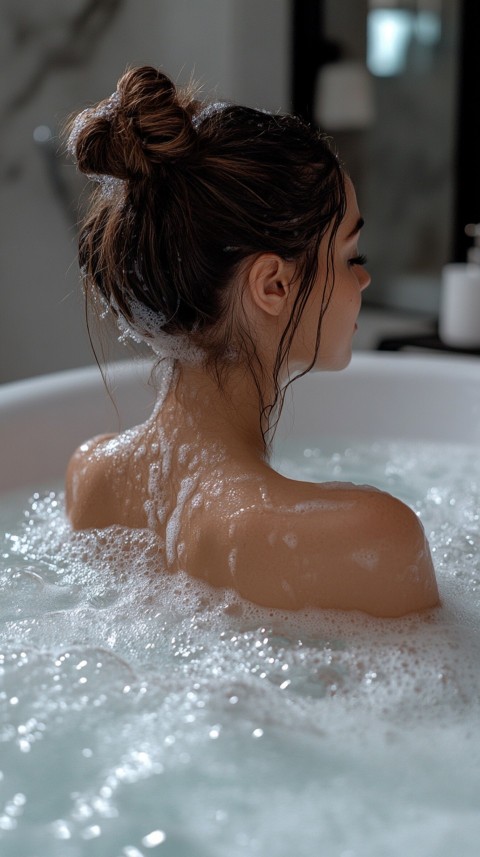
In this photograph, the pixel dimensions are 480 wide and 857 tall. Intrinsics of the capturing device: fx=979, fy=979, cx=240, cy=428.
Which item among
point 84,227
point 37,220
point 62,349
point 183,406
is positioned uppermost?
point 84,227

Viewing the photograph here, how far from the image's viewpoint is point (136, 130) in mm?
1044

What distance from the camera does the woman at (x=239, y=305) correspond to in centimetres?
100

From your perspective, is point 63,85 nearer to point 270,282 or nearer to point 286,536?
point 270,282

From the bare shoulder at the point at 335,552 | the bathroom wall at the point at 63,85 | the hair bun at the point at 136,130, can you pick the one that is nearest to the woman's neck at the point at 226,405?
the bare shoulder at the point at 335,552

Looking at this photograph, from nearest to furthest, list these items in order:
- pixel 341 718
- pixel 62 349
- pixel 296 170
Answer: pixel 341 718
pixel 296 170
pixel 62 349

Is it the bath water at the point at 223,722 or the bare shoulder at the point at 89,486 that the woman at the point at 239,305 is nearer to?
the bath water at the point at 223,722

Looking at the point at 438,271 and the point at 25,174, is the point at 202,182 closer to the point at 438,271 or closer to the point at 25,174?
the point at 25,174

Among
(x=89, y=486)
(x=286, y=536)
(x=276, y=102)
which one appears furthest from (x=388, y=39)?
(x=286, y=536)

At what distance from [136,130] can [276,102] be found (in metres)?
2.75

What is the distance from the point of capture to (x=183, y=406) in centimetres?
117

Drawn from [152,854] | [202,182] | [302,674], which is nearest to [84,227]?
[202,182]

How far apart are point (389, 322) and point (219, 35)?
1203 mm

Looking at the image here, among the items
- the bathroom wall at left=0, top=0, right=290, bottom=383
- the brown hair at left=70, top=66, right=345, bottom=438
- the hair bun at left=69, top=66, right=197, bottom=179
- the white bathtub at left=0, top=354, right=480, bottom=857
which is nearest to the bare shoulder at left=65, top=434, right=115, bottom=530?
the white bathtub at left=0, top=354, right=480, bottom=857

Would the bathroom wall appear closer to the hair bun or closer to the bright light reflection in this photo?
the bright light reflection
